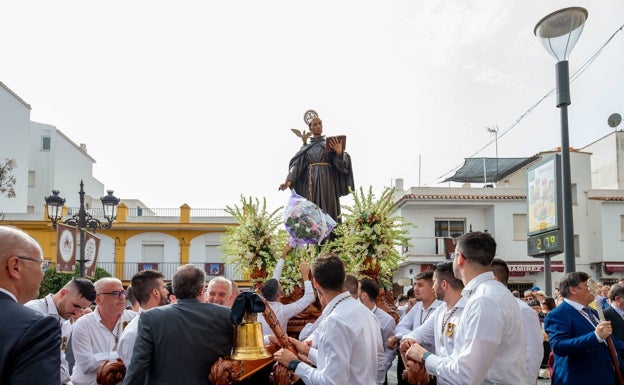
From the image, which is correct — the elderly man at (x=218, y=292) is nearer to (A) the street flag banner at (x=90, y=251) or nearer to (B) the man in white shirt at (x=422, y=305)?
(B) the man in white shirt at (x=422, y=305)

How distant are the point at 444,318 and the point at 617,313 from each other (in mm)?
3313

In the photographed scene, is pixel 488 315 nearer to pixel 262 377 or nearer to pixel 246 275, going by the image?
pixel 262 377

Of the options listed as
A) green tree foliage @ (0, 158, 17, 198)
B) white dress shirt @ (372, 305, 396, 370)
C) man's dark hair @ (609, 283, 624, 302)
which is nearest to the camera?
white dress shirt @ (372, 305, 396, 370)

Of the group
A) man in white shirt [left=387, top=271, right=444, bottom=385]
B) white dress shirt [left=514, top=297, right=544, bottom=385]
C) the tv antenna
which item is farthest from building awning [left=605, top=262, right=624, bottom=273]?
white dress shirt [left=514, top=297, right=544, bottom=385]

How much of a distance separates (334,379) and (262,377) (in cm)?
133

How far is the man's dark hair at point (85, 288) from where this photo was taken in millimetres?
4879

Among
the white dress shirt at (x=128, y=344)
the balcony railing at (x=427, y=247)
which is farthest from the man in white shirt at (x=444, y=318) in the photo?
the balcony railing at (x=427, y=247)

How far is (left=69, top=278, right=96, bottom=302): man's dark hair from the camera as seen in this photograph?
16.0 ft

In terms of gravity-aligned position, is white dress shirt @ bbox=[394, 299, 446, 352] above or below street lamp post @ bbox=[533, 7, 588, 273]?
below

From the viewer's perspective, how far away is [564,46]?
7.60m

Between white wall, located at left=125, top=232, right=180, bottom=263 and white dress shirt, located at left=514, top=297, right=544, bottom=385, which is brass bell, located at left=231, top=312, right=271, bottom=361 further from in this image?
white wall, located at left=125, top=232, right=180, bottom=263

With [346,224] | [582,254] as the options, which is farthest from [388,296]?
[582,254]

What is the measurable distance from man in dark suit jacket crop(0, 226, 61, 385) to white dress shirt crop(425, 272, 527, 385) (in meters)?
2.18

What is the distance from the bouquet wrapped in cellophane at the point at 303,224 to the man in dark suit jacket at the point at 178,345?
2971 mm
